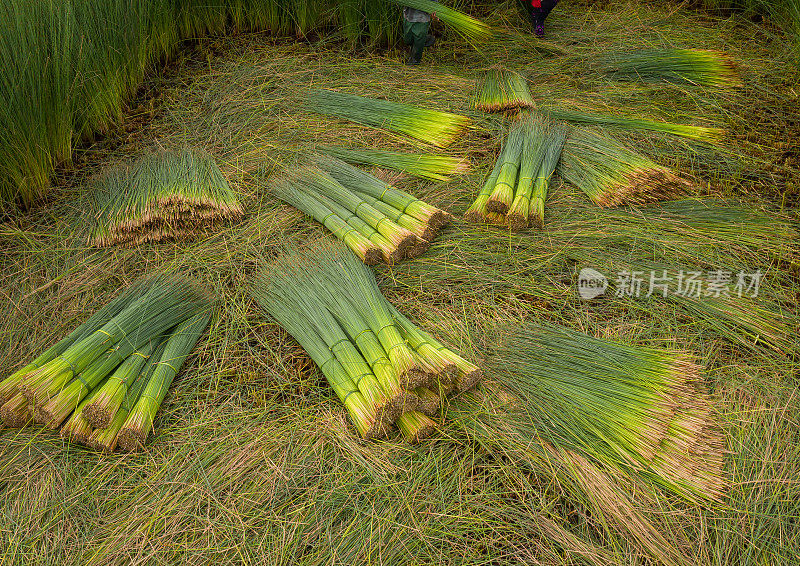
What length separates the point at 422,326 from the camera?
2.61 meters

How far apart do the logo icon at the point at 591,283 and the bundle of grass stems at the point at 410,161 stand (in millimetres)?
835

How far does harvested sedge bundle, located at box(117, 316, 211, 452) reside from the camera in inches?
88.2

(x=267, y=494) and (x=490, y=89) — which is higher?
(x=490, y=89)

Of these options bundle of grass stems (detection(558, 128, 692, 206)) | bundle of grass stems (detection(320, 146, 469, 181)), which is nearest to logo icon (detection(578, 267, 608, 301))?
bundle of grass stems (detection(558, 128, 692, 206))

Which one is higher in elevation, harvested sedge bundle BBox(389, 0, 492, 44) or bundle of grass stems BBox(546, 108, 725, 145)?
harvested sedge bundle BBox(389, 0, 492, 44)

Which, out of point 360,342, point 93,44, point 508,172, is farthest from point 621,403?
point 93,44

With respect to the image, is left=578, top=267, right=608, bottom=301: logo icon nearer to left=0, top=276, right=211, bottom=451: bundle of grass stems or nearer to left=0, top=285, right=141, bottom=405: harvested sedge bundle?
left=0, top=276, right=211, bottom=451: bundle of grass stems

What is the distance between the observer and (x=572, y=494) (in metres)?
2.12

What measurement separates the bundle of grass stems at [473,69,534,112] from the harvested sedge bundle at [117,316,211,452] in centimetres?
191

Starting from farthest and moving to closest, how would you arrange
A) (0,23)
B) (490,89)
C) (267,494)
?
(490,89), (0,23), (267,494)

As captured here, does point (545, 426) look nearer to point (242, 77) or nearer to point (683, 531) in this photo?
point (683, 531)

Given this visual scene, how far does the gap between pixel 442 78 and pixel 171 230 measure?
6.12 ft

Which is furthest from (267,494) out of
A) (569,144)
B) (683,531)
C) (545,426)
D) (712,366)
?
(569,144)

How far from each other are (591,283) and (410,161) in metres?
1.10
